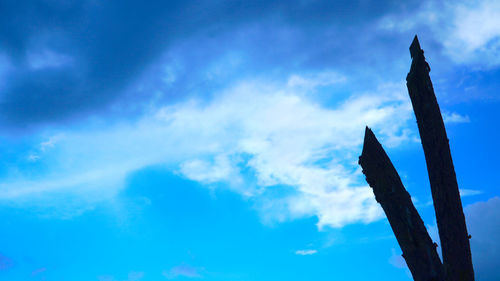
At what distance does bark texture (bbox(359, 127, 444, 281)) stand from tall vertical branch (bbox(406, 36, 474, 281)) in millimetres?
223

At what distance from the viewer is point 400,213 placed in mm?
6117

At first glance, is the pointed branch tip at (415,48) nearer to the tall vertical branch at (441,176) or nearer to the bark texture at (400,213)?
the tall vertical branch at (441,176)

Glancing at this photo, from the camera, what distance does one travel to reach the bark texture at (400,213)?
587cm

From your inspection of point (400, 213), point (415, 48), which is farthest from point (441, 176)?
point (415, 48)

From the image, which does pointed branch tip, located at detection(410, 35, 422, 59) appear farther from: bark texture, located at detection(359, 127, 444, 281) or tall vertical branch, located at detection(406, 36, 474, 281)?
bark texture, located at detection(359, 127, 444, 281)

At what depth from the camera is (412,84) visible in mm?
6336

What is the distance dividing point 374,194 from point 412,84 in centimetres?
165

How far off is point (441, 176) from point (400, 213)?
0.74 meters

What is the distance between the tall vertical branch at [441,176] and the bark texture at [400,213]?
223 mm

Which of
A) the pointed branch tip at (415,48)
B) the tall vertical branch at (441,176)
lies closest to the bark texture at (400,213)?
the tall vertical branch at (441,176)

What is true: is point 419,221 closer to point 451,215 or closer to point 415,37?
point 451,215

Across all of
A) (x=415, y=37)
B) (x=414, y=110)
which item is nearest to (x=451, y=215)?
(x=414, y=110)

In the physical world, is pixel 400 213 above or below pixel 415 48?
below

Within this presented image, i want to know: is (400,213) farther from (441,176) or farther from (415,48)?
(415,48)
